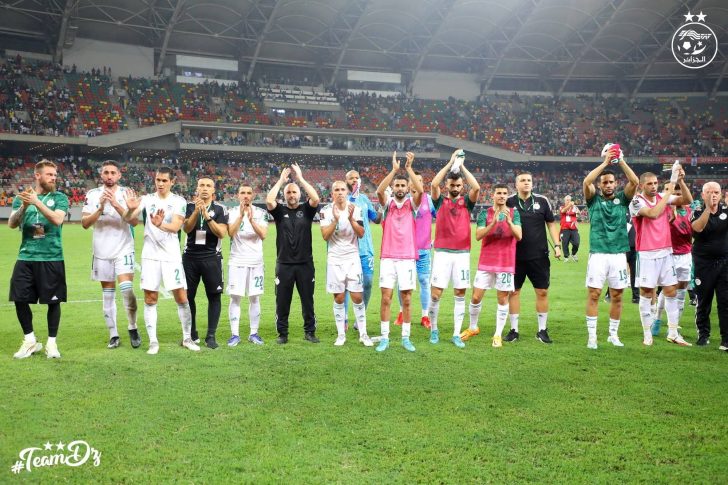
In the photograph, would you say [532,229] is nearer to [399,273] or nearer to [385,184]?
[399,273]

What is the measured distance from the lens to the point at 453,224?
25.8 ft

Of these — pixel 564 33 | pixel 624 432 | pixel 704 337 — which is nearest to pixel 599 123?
pixel 564 33

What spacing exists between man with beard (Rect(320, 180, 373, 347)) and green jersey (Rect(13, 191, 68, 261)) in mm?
3306

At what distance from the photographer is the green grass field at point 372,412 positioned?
412 centimetres

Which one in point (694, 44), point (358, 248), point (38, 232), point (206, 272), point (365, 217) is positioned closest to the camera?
point (38, 232)

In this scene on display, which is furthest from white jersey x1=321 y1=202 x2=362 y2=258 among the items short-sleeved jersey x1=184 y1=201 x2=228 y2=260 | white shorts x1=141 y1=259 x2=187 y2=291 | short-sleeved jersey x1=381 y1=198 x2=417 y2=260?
white shorts x1=141 y1=259 x2=187 y2=291

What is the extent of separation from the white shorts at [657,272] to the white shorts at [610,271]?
63cm

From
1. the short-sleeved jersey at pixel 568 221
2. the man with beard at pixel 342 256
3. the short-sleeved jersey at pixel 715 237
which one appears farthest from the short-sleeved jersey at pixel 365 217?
the short-sleeved jersey at pixel 568 221

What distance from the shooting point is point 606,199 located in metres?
7.64

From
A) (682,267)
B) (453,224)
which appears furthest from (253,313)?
(682,267)

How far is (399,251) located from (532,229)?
1.95 metres

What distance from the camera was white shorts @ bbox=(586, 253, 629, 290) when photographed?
24.8ft

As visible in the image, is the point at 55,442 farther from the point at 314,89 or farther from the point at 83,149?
the point at 314,89

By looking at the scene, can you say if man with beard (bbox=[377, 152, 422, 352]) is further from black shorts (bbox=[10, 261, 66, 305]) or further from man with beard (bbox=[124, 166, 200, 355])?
black shorts (bbox=[10, 261, 66, 305])
